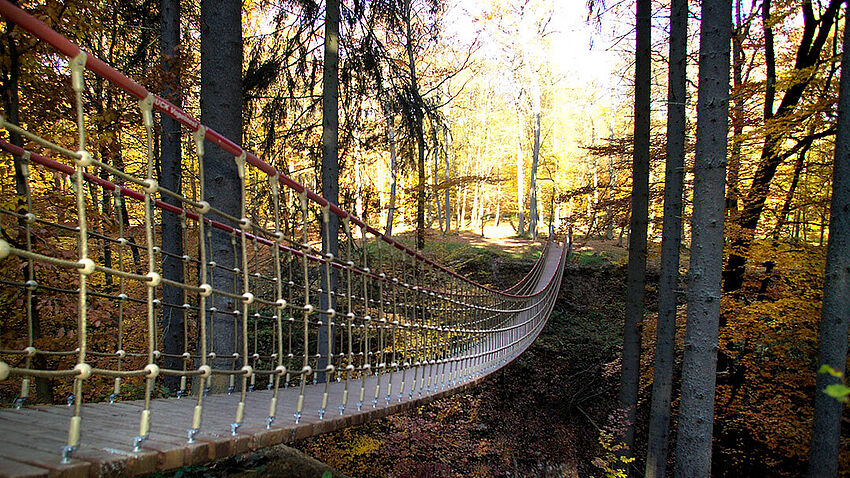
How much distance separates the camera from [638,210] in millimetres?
4535

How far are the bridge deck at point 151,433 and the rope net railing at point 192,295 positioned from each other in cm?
4

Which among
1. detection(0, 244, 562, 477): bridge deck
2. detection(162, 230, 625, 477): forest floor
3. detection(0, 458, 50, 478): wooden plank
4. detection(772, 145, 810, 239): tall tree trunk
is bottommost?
detection(162, 230, 625, 477): forest floor

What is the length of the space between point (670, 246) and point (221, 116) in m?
3.71

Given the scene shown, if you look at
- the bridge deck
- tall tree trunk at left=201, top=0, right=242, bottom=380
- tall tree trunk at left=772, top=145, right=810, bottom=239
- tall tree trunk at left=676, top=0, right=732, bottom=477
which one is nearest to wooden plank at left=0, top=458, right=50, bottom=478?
the bridge deck

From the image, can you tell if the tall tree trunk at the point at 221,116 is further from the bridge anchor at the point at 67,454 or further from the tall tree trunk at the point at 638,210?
the tall tree trunk at the point at 638,210

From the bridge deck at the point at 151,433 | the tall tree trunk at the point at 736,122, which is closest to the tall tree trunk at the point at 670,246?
the tall tree trunk at the point at 736,122

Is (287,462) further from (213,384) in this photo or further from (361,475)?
(361,475)

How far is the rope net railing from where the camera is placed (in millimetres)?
1125

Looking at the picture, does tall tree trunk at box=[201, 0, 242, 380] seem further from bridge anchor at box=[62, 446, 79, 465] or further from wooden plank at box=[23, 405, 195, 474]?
bridge anchor at box=[62, 446, 79, 465]

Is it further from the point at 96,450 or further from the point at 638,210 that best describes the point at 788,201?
the point at 96,450

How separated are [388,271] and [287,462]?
4.82 m

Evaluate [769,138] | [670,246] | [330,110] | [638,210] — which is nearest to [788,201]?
[769,138]

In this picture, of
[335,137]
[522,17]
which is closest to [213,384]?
[335,137]

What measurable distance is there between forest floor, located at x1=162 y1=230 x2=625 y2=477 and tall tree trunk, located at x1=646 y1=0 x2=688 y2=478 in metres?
0.63
